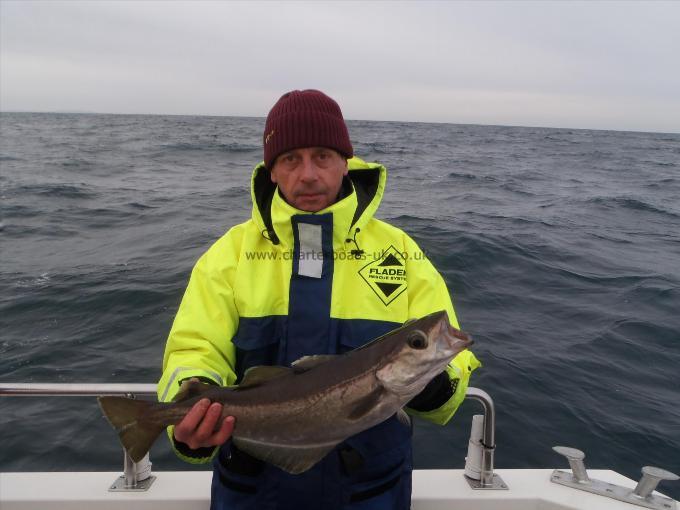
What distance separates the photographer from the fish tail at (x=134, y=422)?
251 centimetres

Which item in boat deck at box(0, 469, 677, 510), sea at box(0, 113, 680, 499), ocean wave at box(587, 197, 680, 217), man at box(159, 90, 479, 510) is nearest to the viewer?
Result: man at box(159, 90, 479, 510)

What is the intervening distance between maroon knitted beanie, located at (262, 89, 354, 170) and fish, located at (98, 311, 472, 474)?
4.57ft

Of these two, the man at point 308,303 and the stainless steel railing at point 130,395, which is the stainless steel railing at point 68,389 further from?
the man at point 308,303

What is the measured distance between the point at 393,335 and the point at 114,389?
78.0 inches

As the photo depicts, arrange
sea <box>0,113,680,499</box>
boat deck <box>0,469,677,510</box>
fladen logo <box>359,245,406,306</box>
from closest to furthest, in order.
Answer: fladen logo <box>359,245,406,306</box> < boat deck <box>0,469,677,510</box> < sea <box>0,113,680,499</box>

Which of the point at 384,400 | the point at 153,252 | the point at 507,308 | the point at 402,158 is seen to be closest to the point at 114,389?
the point at 384,400

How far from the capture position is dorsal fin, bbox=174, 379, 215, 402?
2512mm

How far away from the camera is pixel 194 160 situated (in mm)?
35844

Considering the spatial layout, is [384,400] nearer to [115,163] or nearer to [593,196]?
[593,196]

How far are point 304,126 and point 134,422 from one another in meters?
2.01

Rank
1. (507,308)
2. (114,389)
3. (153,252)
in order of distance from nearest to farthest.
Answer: (114,389), (507,308), (153,252)

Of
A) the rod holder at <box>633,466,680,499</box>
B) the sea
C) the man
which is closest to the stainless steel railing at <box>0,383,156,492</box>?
the man

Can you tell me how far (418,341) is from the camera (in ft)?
7.74

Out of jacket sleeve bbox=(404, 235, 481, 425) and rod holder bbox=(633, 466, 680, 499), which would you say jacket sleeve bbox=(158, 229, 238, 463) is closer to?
jacket sleeve bbox=(404, 235, 481, 425)
